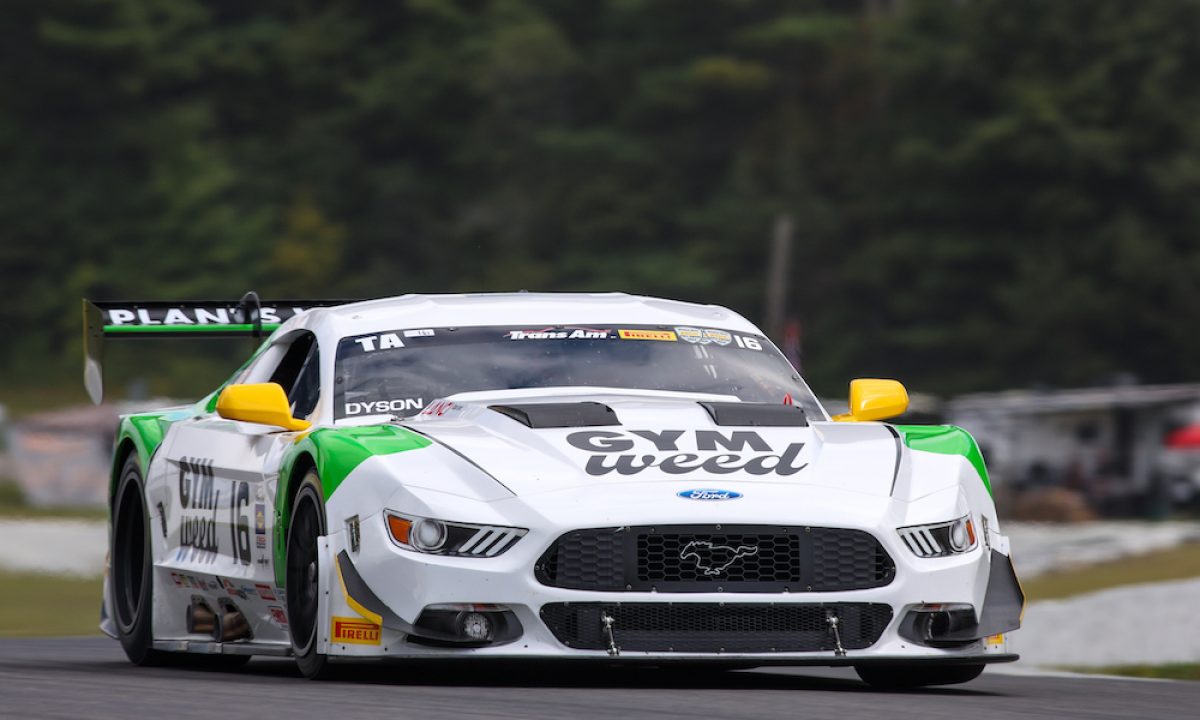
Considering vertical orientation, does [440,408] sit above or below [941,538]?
above

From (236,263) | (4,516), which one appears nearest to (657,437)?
(4,516)

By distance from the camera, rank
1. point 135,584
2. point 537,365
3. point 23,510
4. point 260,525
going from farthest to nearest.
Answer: point 23,510, point 135,584, point 537,365, point 260,525

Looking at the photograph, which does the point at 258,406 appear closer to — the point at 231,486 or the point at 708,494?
the point at 231,486

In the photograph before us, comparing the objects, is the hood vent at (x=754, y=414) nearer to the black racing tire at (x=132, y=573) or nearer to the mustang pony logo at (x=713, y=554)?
the mustang pony logo at (x=713, y=554)

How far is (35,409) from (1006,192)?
2511 cm

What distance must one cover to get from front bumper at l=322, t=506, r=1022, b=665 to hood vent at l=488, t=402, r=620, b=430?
556mm

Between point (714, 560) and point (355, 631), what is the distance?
102 cm

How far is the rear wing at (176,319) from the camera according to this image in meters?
9.95

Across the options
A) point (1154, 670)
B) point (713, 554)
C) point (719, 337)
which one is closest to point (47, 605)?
point (1154, 670)

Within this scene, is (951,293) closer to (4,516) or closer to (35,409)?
(35,409)

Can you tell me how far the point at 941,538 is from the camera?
6828mm

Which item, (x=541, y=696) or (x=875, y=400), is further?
(x=875, y=400)

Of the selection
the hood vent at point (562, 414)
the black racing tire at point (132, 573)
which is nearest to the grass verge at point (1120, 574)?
the black racing tire at point (132, 573)

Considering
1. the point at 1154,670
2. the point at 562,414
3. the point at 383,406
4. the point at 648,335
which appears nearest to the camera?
the point at 562,414
